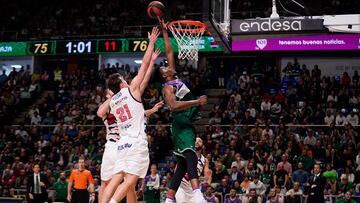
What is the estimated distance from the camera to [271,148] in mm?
19516

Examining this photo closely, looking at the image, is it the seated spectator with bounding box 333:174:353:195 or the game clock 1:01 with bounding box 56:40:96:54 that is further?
the game clock 1:01 with bounding box 56:40:96:54

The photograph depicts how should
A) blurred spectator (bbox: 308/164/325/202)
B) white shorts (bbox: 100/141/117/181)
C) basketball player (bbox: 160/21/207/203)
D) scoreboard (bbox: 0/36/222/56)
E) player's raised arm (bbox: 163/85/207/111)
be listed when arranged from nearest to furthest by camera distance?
1. player's raised arm (bbox: 163/85/207/111)
2. basketball player (bbox: 160/21/207/203)
3. white shorts (bbox: 100/141/117/181)
4. blurred spectator (bbox: 308/164/325/202)
5. scoreboard (bbox: 0/36/222/56)

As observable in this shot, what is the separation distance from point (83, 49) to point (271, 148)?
11731 millimetres

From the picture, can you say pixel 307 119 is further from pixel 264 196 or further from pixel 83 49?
pixel 83 49

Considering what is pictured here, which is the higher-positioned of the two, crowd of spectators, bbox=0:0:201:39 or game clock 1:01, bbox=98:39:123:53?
crowd of spectators, bbox=0:0:201:39

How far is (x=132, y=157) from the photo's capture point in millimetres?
7891

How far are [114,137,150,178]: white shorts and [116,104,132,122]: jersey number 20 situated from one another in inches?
11.0

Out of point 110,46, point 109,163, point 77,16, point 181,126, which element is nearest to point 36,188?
point 109,163

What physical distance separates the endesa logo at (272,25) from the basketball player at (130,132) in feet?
11.5

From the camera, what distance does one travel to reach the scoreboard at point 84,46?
26.4 metres

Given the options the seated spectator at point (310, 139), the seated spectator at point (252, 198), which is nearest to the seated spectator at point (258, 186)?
the seated spectator at point (252, 198)

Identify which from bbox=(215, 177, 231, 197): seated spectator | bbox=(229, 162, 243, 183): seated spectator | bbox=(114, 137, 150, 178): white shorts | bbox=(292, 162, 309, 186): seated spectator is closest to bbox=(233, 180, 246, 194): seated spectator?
bbox=(215, 177, 231, 197): seated spectator

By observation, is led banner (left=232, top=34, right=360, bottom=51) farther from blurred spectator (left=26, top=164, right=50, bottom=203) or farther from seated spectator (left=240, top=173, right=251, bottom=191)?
blurred spectator (left=26, top=164, right=50, bottom=203)

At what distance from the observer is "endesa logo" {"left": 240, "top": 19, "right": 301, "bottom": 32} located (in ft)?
36.2
